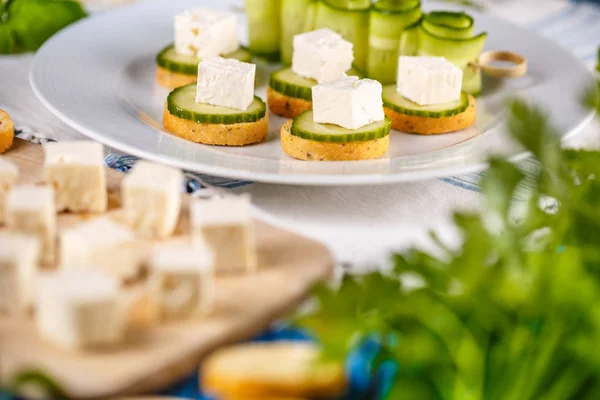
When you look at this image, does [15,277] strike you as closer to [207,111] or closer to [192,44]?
[207,111]

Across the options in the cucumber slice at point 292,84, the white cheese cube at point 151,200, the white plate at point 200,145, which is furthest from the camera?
the cucumber slice at point 292,84

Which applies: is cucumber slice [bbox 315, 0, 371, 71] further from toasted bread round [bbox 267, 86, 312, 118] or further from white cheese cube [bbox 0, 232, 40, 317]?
white cheese cube [bbox 0, 232, 40, 317]

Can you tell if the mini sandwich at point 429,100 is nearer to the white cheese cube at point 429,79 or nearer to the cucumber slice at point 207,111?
the white cheese cube at point 429,79

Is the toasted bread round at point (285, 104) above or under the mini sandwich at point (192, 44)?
under

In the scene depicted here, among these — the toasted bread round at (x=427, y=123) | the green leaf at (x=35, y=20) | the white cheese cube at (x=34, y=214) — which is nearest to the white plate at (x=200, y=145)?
the toasted bread round at (x=427, y=123)

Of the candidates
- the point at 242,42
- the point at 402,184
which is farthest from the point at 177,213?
the point at 242,42

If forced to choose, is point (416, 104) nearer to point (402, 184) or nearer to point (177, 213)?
point (402, 184)
